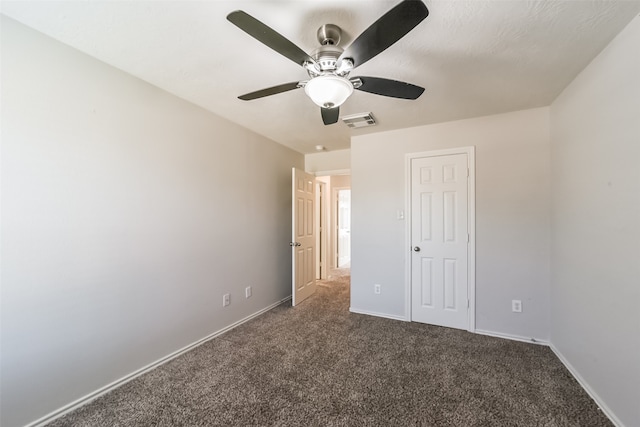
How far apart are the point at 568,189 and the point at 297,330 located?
9.19 feet

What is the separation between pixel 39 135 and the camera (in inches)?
61.7

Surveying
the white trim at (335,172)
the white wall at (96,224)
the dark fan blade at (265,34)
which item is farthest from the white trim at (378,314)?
the dark fan blade at (265,34)

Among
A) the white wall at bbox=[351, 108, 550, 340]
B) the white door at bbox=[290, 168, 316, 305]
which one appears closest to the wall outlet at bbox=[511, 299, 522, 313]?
the white wall at bbox=[351, 108, 550, 340]

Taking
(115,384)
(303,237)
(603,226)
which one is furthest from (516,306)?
(115,384)

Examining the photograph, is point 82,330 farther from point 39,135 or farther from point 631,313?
point 631,313

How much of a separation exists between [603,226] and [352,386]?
199 centimetres

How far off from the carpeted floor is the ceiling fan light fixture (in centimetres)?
190

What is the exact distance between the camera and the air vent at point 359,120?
2777 millimetres

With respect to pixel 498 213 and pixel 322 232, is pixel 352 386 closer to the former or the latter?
pixel 498 213

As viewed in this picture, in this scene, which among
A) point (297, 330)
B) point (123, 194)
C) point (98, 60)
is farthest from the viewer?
point (297, 330)

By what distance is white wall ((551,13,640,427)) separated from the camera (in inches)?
57.2

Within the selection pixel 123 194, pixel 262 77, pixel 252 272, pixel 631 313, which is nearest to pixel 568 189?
pixel 631 313

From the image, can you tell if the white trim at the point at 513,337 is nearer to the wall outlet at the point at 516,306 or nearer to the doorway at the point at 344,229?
the wall outlet at the point at 516,306

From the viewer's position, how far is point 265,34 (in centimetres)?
117
